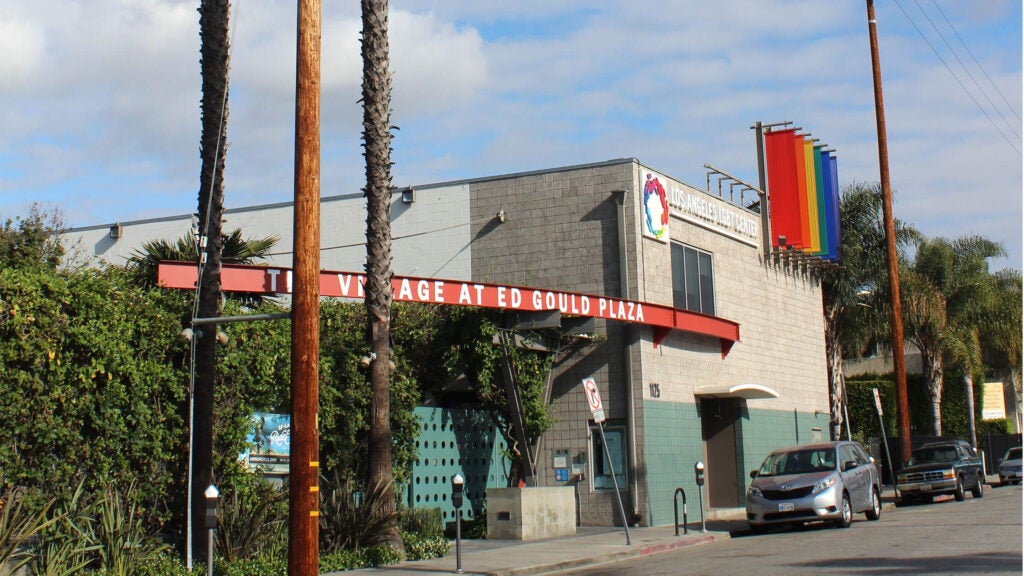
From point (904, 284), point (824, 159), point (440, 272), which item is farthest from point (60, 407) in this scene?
point (904, 284)

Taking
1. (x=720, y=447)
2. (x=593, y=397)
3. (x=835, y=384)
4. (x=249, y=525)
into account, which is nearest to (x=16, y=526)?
(x=249, y=525)

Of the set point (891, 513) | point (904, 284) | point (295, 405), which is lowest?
point (891, 513)

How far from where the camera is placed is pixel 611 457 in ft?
75.4

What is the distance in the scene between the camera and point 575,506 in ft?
72.7

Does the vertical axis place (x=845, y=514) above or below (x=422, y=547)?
above

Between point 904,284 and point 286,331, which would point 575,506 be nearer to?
point 286,331

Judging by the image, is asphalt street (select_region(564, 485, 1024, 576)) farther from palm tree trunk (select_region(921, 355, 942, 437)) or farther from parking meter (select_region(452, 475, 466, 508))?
palm tree trunk (select_region(921, 355, 942, 437))

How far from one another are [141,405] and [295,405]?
3.81m

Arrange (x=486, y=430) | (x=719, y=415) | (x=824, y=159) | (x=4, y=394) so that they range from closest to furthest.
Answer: (x=4, y=394)
(x=486, y=430)
(x=719, y=415)
(x=824, y=159)

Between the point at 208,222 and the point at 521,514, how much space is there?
7.89 metres

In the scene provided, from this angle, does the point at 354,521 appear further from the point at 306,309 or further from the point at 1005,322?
the point at 1005,322

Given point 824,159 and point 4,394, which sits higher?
point 824,159

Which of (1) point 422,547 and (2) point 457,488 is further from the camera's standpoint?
(1) point 422,547

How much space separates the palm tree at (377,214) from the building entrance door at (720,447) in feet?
39.2
